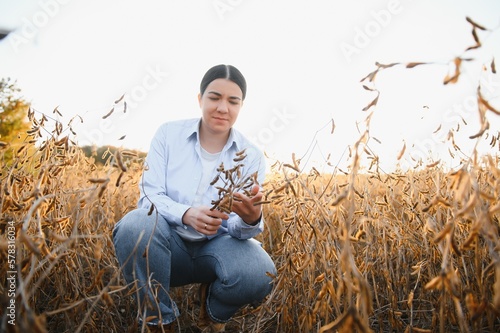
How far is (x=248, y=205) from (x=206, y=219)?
0.60ft

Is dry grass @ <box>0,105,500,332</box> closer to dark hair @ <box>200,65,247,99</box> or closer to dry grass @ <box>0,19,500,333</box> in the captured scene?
dry grass @ <box>0,19,500,333</box>

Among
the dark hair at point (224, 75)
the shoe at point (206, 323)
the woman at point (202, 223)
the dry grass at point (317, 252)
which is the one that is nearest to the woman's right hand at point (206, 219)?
the woman at point (202, 223)

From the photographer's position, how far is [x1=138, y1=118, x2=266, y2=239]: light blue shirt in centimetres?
172

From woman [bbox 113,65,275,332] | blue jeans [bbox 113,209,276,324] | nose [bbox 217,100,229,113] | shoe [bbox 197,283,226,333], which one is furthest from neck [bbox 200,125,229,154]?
shoe [bbox 197,283,226,333]

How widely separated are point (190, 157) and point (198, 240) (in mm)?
458

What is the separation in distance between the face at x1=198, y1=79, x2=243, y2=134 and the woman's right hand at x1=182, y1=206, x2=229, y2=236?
1.82ft

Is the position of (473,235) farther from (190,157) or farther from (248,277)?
(190,157)

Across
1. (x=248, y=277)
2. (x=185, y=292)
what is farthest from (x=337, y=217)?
(x=185, y=292)

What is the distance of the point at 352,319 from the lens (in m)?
0.69

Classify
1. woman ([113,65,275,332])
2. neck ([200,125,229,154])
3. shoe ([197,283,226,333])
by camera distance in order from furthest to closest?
neck ([200,125,229,154]) → shoe ([197,283,226,333]) → woman ([113,65,275,332])

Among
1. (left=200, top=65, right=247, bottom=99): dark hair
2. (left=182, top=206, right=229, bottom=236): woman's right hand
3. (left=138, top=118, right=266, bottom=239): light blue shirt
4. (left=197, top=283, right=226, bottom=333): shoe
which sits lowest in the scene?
(left=197, top=283, right=226, bottom=333): shoe

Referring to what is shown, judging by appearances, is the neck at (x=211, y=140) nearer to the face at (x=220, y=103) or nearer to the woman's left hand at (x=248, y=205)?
the face at (x=220, y=103)

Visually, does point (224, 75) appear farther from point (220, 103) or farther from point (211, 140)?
point (211, 140)

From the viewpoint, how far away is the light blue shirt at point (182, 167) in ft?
5.64
